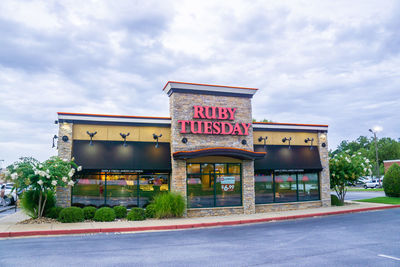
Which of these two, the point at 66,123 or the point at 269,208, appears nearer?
the point at 66,123

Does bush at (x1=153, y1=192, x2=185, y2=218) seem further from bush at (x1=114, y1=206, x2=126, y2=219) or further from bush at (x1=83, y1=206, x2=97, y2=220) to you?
bush at (x1=83, y1=206, x2=97, y2=220)

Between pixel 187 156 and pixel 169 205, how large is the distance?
270 centimetres

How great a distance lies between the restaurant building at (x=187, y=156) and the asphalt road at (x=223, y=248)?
14.7ft

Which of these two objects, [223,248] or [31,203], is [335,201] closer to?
[223,248]

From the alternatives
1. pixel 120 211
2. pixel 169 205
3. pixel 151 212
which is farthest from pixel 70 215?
pixel 169 205

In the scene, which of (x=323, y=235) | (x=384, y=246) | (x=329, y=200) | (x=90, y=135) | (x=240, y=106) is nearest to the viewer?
(x=384, y=246)

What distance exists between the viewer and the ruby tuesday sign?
728 inches

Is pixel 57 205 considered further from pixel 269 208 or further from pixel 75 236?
pixel 269 208

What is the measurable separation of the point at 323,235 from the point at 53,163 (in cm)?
1250

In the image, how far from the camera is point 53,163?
622 inches

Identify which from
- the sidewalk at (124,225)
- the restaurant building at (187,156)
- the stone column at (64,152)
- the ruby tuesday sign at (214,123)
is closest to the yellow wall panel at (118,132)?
the restaurant building at (187,156)

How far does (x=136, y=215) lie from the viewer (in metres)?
16.2

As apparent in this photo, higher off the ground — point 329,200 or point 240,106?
point 240,106

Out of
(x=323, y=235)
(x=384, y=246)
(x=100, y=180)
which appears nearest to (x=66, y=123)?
(x=100, y=180)
